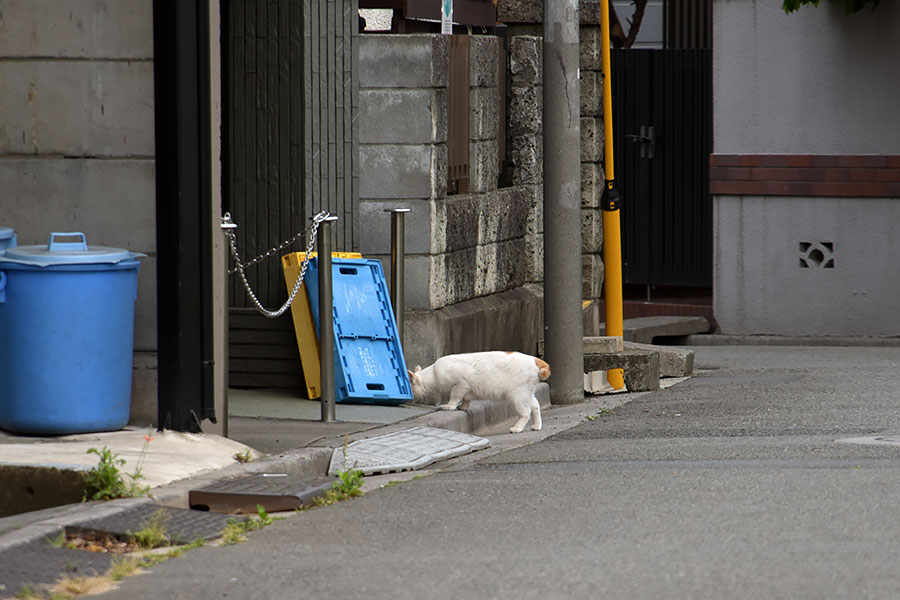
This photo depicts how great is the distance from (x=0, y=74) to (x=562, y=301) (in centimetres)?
443

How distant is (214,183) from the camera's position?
7.62 m

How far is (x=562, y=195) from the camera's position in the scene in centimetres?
1077

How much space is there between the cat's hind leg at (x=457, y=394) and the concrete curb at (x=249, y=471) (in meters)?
0.06

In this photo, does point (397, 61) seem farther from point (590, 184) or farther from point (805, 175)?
point (805, 175)

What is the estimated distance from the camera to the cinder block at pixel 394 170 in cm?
1013

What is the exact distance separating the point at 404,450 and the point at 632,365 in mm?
4198

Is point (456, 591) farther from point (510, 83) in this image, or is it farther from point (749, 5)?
point (749, 5)

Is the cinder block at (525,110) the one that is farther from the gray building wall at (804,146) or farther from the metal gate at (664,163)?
the metal gate at (664,163)

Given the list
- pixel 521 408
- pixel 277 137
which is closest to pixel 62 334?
pixel 277 137

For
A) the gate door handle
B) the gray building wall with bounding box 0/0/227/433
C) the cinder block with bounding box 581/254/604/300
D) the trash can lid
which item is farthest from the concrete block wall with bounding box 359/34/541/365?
the gate door handle

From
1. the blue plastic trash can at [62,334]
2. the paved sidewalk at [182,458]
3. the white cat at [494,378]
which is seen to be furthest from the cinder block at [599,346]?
the blue plastic trash can at [62,334]

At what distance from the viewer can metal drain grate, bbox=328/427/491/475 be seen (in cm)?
753

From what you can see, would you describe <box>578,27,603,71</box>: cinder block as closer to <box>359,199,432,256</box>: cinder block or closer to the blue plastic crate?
<box>359,199,432,256</box>: cinder block

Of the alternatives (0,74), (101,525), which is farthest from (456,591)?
(0,74)
